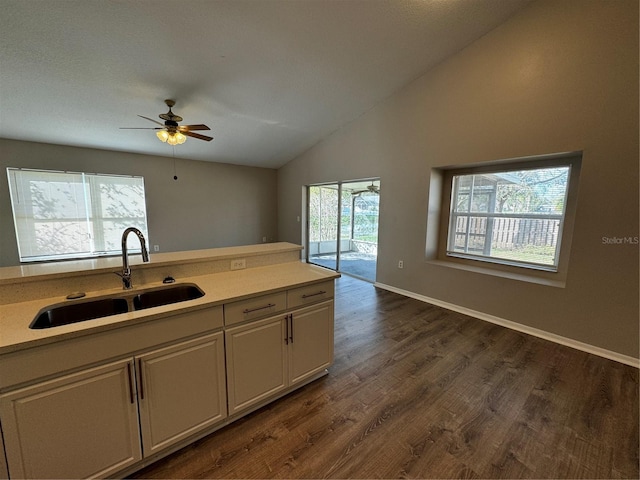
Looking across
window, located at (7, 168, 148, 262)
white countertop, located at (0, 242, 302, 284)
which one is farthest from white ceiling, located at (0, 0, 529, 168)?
white countertop, located at (0, 242, 302, 284)

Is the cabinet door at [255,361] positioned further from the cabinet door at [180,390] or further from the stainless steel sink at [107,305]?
the stainless steel sink at [107,305]

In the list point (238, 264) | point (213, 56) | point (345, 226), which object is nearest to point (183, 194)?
point (345, 226)

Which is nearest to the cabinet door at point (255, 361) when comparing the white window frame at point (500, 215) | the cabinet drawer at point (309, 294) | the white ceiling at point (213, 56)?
the cabinet drawer at point (309, 294)

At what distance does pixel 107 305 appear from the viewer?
60.0 inches

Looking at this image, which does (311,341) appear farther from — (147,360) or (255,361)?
(147,360)

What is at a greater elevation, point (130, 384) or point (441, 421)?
point (130, 384)

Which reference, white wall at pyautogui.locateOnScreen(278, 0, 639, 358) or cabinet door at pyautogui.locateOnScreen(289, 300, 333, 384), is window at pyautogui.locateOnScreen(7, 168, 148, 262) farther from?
white wall at pyautogui.locateOnScreen(278, 0, 639, 358)

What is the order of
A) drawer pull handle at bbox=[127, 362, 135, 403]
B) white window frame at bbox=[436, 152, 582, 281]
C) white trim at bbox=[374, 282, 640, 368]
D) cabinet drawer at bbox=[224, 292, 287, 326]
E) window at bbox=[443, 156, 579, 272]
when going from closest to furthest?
drawer pull handle at bbox=[127, 362, 135, 403]
cabinet drawer at bbox=[224, 292, 287, 326]
white trim at bbox=[374, 282, 640, 368]
white window frame at bbox=[436, 152, 582, 281]
window at bbox=[443, 156, 579, 272]

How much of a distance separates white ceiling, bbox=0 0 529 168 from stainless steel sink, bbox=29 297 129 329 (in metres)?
2.34

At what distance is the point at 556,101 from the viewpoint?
250 cm

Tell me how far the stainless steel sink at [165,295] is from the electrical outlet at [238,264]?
14.5 inches

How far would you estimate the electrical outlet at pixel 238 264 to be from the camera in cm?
204

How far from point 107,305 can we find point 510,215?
4.02m

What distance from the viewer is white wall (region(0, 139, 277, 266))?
14.1 feet
